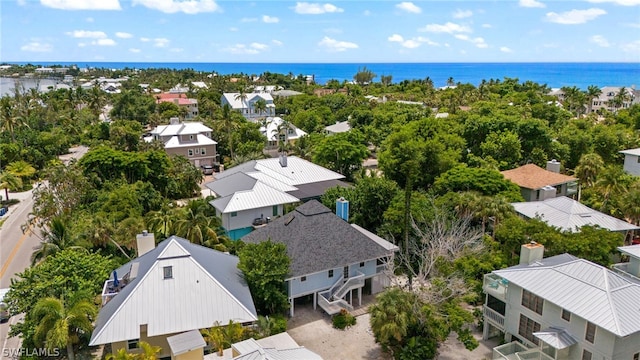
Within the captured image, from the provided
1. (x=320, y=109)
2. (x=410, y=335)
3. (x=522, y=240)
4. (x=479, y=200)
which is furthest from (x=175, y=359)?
(x=320, y=109)

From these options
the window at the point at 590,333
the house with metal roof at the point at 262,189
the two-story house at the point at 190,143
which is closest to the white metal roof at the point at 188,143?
the two-story house at the point at 190,143

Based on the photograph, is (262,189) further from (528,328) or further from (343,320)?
(528,328)

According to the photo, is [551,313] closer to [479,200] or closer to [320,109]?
[479,200]

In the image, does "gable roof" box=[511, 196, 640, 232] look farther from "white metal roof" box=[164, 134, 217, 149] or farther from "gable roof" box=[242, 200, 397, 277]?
"white metal roof" box=[164, 134, 217, 149]

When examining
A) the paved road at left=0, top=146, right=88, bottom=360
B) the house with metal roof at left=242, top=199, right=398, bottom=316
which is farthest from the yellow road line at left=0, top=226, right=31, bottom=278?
the house with metal roof at left=242, top=199, right=398, bottom=316

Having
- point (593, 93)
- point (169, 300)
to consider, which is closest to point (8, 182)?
point (169, 300)

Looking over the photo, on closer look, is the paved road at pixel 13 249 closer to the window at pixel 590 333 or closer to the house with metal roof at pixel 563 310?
the house with metal roof at pixel 563 310

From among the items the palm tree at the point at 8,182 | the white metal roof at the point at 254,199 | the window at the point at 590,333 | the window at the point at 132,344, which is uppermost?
the white metal roof at the point at 254,199
